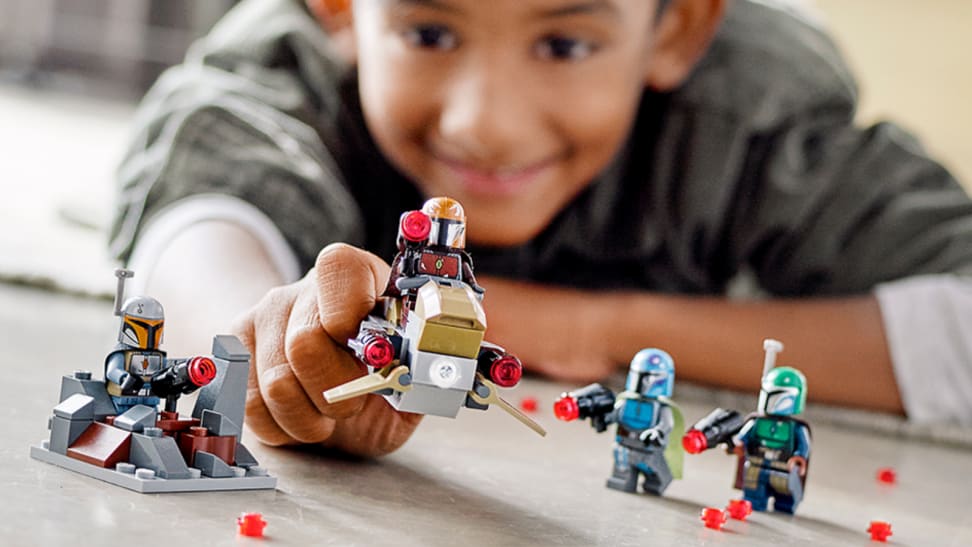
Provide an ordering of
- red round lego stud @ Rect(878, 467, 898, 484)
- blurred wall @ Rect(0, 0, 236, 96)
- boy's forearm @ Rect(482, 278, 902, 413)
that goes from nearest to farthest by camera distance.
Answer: red round lego stud @ Rect(878, 467, 898, 484) < boy's forearm @ Rect(482, 278, 902, 413) < blurred wall @ Rect(0, 0, 236, 96)

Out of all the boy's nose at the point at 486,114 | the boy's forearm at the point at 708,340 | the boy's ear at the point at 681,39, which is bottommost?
the boy's forearm at the point at 708,340

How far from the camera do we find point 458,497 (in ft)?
2.19

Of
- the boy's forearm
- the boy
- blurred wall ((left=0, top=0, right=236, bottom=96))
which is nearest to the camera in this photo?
the boy

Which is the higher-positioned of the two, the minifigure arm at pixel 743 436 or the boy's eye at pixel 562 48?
the boy's eye at pixel 562 48

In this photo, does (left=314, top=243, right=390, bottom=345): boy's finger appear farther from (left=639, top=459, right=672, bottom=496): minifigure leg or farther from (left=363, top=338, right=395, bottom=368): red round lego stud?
(left=639, top=459, right=672, bottom=496): minifigure leg

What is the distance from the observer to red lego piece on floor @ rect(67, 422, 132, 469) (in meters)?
0.60

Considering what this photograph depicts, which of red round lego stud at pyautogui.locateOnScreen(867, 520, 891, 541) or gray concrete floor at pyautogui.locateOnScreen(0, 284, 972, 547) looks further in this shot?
red round lego stud at pyautogui.locateOnScreen(867, 520, 891, 541)

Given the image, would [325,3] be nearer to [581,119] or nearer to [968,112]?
[581,119]

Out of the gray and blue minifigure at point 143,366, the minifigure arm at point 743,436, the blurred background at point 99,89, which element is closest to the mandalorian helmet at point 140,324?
the gray and blue minifigure at point 143,366

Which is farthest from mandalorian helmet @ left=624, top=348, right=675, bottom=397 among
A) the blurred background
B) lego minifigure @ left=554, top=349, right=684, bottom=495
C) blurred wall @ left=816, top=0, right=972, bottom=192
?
blurred wall @ left=816, top=0, right=972, bottom=192

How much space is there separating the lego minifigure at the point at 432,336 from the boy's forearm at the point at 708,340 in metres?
0.59

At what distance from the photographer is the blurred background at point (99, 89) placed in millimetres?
1677

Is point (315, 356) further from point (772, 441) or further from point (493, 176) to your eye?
point (493, 176)

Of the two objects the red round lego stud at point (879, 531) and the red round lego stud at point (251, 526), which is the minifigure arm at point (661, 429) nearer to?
the red round lego stud at point (879, 531)
